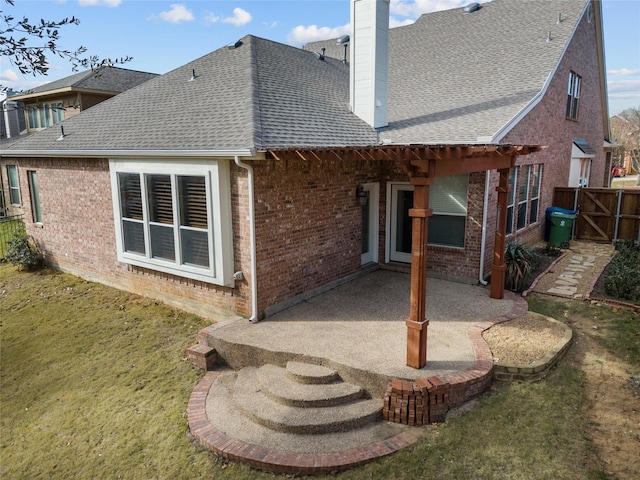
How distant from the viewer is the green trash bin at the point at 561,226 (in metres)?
14.3

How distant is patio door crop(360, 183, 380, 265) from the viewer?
36.3ft

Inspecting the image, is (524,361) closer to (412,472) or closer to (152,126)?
(412,472)

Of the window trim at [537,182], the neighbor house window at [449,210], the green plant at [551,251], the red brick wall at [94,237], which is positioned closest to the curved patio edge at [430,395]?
the red brick wall at [94,237]

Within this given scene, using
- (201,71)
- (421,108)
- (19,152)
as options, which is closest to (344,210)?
Answer: (421,108)

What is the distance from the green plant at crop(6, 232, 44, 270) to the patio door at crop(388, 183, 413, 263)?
9.54m

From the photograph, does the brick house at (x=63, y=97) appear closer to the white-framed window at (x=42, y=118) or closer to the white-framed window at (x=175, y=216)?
the white-framed window at (x=42, y=118)

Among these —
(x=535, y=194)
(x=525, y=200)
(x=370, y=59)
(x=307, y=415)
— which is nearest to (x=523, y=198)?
(x=525, y=200)

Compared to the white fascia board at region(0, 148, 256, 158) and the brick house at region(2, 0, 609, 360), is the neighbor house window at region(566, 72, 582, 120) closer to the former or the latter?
the brick house at region(2, 0, 609, 360)

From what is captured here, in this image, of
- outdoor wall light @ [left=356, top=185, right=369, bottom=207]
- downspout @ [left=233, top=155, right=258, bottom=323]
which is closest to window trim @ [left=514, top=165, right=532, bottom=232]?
outdoor wall light @ [left=356, top=185, right=369, bottom=207]

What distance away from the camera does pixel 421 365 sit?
6.20m

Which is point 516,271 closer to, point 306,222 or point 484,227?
point 484,227

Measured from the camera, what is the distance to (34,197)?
41.6ft

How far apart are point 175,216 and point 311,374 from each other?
4125mm

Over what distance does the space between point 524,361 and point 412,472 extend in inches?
104
